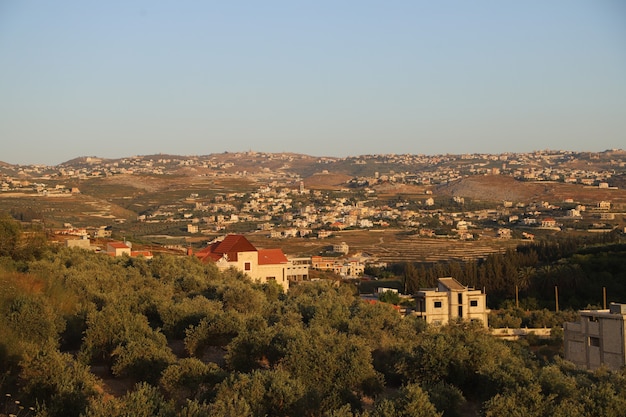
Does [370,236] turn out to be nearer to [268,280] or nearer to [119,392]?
[268,280]

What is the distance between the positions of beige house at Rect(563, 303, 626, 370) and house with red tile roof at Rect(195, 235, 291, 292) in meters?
17.3

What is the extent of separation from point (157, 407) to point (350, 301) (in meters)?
19.5

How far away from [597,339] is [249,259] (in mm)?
20413

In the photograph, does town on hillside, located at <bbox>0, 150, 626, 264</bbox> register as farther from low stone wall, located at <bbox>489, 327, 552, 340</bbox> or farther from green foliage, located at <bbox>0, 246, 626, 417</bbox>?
green foliage, located at <bbox>0, 246, 626, 417</bbox>

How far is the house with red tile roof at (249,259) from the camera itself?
141ft

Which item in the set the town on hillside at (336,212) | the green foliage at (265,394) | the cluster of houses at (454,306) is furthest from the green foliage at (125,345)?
the town on hillside at (336,212)

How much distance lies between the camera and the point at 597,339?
88.9 ft

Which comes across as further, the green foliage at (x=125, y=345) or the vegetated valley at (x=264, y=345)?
the green foliage at (x=125, y=345)

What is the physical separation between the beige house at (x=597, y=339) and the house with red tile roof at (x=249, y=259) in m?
17.3

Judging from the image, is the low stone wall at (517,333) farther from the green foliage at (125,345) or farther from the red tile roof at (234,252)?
the green foliage at (125,345)

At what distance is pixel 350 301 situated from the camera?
3219 centimetres

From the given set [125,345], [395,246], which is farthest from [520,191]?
[125,345]

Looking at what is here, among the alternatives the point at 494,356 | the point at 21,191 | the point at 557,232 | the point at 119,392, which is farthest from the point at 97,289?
the point at 21,191

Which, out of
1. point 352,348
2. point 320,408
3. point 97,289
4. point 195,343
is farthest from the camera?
point 97,289
